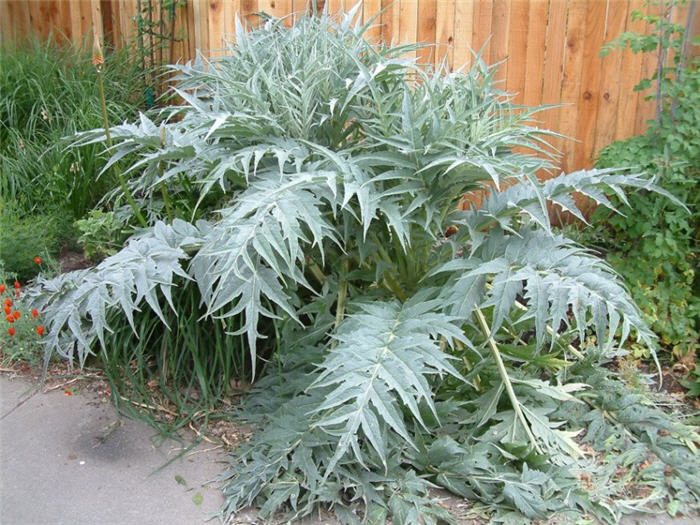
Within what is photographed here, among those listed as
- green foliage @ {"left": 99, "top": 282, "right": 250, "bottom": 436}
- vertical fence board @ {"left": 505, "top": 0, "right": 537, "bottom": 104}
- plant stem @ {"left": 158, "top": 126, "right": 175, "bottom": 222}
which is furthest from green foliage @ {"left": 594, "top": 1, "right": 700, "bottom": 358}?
plant stem @ {"left": 158, "top": 126, "right": 175, "bottom": 222}

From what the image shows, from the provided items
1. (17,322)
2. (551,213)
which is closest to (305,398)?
(17,322)

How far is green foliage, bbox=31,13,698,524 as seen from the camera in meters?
2.41

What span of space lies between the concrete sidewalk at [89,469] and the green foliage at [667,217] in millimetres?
2340

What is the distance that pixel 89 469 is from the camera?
2688mm

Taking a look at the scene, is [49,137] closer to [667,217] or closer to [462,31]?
[462,31]

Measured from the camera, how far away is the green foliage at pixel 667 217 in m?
3.53

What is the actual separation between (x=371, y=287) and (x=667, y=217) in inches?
62.6

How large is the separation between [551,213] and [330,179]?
241cm

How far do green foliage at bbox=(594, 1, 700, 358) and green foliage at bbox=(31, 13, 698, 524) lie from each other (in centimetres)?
57

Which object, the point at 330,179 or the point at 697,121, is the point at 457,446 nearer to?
the point at 330,179

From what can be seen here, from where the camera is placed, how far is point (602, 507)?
2580 mm

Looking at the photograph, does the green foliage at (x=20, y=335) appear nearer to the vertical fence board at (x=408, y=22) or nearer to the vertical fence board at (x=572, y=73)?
the vertical fence board at (x=408, y=22)

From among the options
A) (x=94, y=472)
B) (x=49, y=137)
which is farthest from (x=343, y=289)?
(x=49, y=137)

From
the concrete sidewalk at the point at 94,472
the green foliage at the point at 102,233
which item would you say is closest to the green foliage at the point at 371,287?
the concrete sidewalk at the point at 94,472
